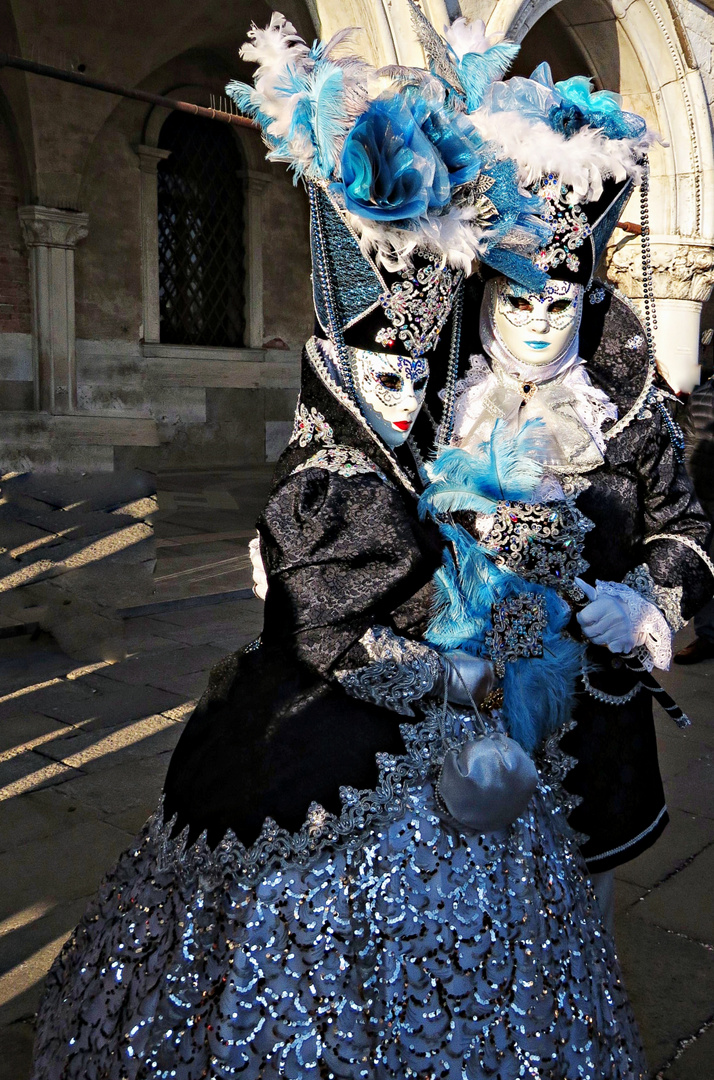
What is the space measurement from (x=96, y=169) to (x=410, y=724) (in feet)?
34.8

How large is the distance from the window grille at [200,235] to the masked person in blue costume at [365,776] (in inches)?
417

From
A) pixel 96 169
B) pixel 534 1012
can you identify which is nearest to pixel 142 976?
pixel 534 1012

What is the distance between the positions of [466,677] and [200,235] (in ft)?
37.5

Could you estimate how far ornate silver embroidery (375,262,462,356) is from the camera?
1.63m

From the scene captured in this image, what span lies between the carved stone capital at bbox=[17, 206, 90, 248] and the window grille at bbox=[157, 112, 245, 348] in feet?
5.00

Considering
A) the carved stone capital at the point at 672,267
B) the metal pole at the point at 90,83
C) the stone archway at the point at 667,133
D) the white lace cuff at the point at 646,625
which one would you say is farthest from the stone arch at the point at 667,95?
the white lace cuff at the point at 646,625

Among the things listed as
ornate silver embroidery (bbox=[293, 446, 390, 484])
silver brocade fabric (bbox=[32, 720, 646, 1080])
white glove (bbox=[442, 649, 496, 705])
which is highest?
ornate silver embroidery (bbox=[293, 446, 390, 484])

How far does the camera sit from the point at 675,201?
350 inches

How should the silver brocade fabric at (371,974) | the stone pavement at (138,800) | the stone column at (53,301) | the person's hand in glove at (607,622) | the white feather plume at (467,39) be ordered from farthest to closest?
the stone column at (53,301) < the stone pavement at (138,800) < the white feather plume at (467,39) < the person's hand in glove at (607,622) < the silver brocade fabric at (371,974)

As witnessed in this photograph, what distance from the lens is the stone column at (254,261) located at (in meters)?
12.2

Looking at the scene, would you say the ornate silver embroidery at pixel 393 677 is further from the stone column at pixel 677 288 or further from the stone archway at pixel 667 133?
the stone column at pixel 677 288

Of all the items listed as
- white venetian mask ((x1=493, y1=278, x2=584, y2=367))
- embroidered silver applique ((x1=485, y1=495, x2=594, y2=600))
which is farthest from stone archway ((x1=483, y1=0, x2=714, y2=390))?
embroidered silver applique ((x1=485, y1=495, x2=594, y2=600))

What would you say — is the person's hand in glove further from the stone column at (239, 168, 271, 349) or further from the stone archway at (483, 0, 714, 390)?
the stone column at (239, 168, 271, 349)

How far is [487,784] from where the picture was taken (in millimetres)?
1419
